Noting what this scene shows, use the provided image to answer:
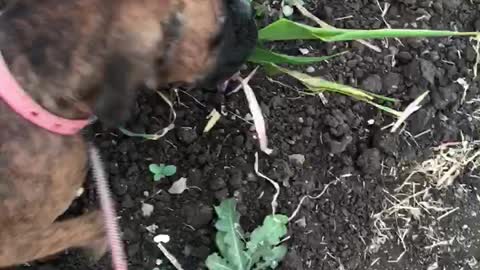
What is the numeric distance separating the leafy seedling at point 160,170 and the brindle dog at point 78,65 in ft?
1.26

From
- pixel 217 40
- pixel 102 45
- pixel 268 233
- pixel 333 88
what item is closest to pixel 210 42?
pixel 217 40

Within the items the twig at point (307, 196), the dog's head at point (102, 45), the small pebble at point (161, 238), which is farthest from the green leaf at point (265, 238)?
the dog's head at point (102, 45)

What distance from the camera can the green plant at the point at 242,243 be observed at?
2951mm

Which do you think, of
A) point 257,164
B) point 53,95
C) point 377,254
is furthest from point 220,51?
point 377,254

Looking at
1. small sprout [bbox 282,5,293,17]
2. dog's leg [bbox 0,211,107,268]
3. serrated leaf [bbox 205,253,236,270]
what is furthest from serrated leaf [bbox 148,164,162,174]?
small sprout [bbox 282,5,293,17]

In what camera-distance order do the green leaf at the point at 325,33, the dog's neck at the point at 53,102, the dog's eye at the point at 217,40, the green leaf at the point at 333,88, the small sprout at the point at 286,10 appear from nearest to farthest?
the dog's neck at the point at 53,102, the dog's eye at the point at 217,40, the green leaf at the point at 325,33, the green leaf at the point at 333,88, the small sprout at the point at 286,10

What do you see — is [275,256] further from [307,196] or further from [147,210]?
[147,210]

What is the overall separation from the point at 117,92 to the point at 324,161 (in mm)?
1077

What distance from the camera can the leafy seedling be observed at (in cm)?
305

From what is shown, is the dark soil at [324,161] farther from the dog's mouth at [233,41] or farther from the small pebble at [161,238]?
the dog's mouth at [233,41]

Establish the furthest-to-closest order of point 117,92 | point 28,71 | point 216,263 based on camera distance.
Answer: point 216,263 < point 28,71 < point 117,92

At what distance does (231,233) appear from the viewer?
2.96 meters

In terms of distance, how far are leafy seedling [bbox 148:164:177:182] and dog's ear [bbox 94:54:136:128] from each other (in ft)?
2.44

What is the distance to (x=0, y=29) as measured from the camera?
2383mm
